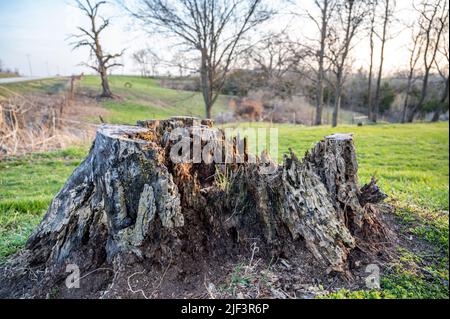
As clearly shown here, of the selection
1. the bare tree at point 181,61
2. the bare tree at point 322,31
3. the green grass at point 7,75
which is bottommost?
the green grass at point 7,75

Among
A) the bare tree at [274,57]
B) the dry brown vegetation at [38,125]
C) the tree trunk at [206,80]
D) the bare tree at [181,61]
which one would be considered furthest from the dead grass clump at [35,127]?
the bare tree at [274,57]

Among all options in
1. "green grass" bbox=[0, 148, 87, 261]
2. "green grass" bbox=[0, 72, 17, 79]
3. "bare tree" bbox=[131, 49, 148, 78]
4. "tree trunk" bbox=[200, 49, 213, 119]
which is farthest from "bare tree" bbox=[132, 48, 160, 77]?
"green grass" bbox=[0, 72, 17, 79]

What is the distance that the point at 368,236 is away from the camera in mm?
2461

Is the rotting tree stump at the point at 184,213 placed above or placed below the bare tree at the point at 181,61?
below

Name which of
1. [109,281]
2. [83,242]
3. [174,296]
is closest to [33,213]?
[83,242]

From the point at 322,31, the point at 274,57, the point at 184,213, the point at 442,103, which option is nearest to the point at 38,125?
the point at 184,213

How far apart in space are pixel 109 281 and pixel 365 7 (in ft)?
58.7

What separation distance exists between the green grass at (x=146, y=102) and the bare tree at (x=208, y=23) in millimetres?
2439

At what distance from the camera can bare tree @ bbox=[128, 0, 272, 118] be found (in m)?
10.9

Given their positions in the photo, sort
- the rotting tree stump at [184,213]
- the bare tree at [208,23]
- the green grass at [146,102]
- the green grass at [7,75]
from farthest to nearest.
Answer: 1. the green grass at [146,102]
2. the bare tree at [208,23]
3. the green grass at [7,75]
4. the rotting tree stump at [184,213]

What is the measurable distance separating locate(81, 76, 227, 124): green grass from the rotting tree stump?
1176 cm

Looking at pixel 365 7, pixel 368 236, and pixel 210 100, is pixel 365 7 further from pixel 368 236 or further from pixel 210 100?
pixel 368 236

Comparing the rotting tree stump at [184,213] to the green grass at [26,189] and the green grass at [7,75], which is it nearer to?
the green grass at [26,189]

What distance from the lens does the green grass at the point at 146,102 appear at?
50.2 feet
